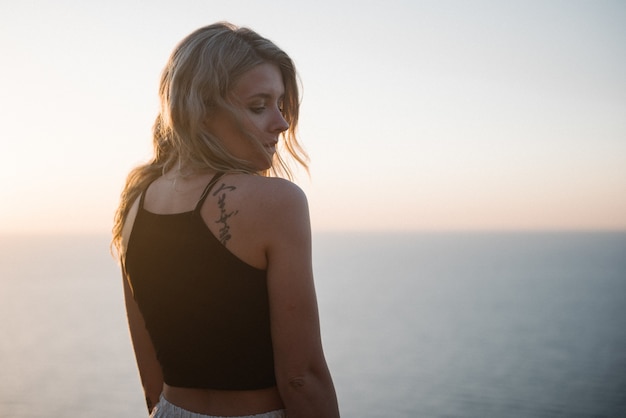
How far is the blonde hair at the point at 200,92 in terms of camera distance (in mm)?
1773

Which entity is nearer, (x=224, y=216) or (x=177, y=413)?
(x=224, y=216)

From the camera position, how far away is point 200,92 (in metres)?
1.79

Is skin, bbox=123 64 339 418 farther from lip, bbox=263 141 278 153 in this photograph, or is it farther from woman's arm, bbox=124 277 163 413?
woman's arm, bbox=124 277 163 413

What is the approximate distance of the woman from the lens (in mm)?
1597

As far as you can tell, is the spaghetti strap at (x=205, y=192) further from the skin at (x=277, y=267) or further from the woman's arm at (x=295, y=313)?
the woman's arm at (x=295, y=313)

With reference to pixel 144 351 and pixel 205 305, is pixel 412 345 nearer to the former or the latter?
pixel 144 351

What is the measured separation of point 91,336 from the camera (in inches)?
2638

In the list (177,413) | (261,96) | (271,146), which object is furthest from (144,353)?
(261,96)

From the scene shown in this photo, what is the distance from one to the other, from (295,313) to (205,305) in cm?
27

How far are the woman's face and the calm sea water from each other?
44.9 m

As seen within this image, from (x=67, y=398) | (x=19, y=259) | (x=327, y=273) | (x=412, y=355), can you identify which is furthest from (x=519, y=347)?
(x=19, y=259)

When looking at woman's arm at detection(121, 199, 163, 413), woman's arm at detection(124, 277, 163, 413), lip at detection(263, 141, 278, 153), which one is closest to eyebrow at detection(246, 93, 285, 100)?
lip at detection(263, 141, 278, 153)

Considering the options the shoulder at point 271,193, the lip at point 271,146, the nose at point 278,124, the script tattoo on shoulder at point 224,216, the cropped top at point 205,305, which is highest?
the nose at point 278,124

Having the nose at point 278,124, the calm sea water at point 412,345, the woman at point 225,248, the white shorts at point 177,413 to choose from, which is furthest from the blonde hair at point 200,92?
the calm sea water at point 412,345
